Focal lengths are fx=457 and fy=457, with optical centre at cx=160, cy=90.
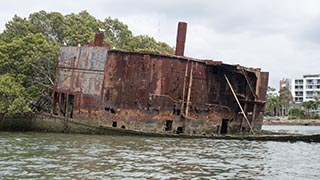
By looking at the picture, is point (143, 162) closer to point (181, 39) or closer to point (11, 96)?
point (181, 39)

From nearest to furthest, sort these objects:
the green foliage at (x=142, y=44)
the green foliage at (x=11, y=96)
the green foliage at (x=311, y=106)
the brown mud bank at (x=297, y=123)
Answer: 1. the green foliage at (x=11, y=96)
2. the green foliage at (x=142, y=44)
3. the brown mud bank at (x=297, y=123)
4. the green foliage at (x=311, y=106)

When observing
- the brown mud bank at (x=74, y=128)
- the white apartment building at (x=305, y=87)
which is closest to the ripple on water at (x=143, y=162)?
the brown mud bank at (x=74, y=128)

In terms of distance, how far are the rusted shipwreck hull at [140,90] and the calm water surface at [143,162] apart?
4.52 metres

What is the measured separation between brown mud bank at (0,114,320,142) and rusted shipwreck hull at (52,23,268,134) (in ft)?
1.44

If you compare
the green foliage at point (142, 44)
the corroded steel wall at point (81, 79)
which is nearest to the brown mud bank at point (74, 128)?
the corroded steel wall at point (81, 79)

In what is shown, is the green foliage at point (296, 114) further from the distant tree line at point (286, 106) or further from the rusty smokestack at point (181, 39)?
the rusty smokestack at point (181, 39)

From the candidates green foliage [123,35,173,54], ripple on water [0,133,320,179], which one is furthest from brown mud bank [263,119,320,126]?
ripple on water [0,133,320,179]

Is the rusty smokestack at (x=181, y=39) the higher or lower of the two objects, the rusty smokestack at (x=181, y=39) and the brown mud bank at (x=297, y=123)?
the higher

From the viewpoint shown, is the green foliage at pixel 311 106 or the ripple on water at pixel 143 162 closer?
the ripple on water at pixel 143 162

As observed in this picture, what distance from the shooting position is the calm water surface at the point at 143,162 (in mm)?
10844

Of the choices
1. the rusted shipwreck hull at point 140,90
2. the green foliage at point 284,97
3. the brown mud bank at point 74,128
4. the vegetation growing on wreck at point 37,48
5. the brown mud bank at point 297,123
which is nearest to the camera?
the brown mud bank at point 74,128

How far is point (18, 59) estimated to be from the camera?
90.6 feet

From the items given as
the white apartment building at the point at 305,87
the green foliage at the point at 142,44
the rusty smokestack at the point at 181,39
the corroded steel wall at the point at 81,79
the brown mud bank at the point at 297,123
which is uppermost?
the white apartment building at the point at 305,87

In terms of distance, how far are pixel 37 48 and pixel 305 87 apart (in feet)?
362
